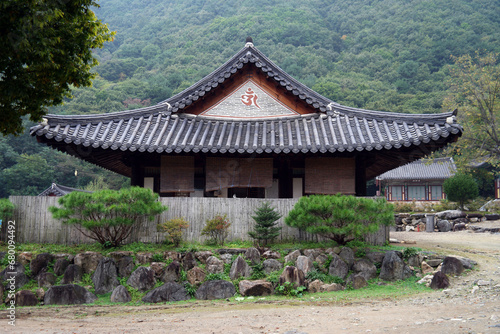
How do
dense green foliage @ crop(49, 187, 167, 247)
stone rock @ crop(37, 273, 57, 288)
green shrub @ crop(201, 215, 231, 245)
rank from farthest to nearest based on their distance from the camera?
green shrub @ crop(201, 215, 231, 245), dense green foliage @ crop(49, 187, 167, 247), stone rock @ crop(37, 273, 57, 288)

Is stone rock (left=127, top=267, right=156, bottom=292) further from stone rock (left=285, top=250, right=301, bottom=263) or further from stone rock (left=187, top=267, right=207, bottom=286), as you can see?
stone rock (left=285, top=250, right=301, bottom=263)

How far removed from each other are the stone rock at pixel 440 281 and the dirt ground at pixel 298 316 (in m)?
0.21

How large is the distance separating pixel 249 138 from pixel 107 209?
5.47m

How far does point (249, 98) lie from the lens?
16703mm

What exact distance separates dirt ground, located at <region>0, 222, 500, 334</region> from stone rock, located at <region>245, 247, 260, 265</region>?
1.74m

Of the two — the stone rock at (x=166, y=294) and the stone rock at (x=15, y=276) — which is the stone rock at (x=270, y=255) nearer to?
the stone rock at (x=166, y=294)

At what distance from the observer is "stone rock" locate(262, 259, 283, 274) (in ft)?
41.6

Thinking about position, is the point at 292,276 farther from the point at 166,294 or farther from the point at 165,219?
the point at 165,219

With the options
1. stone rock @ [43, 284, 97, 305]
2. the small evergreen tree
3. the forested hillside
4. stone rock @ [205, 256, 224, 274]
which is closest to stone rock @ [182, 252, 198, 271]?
stone rock @ [205, 256, 224, 274]

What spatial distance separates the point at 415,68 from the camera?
87.4 metres

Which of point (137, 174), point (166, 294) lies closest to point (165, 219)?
point (166, 294)

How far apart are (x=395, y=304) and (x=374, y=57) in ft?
300

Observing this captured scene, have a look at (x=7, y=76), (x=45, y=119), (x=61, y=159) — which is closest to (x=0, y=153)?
(x=61, y=159)

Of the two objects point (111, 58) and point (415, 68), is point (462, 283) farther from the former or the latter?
point (111, 58)
